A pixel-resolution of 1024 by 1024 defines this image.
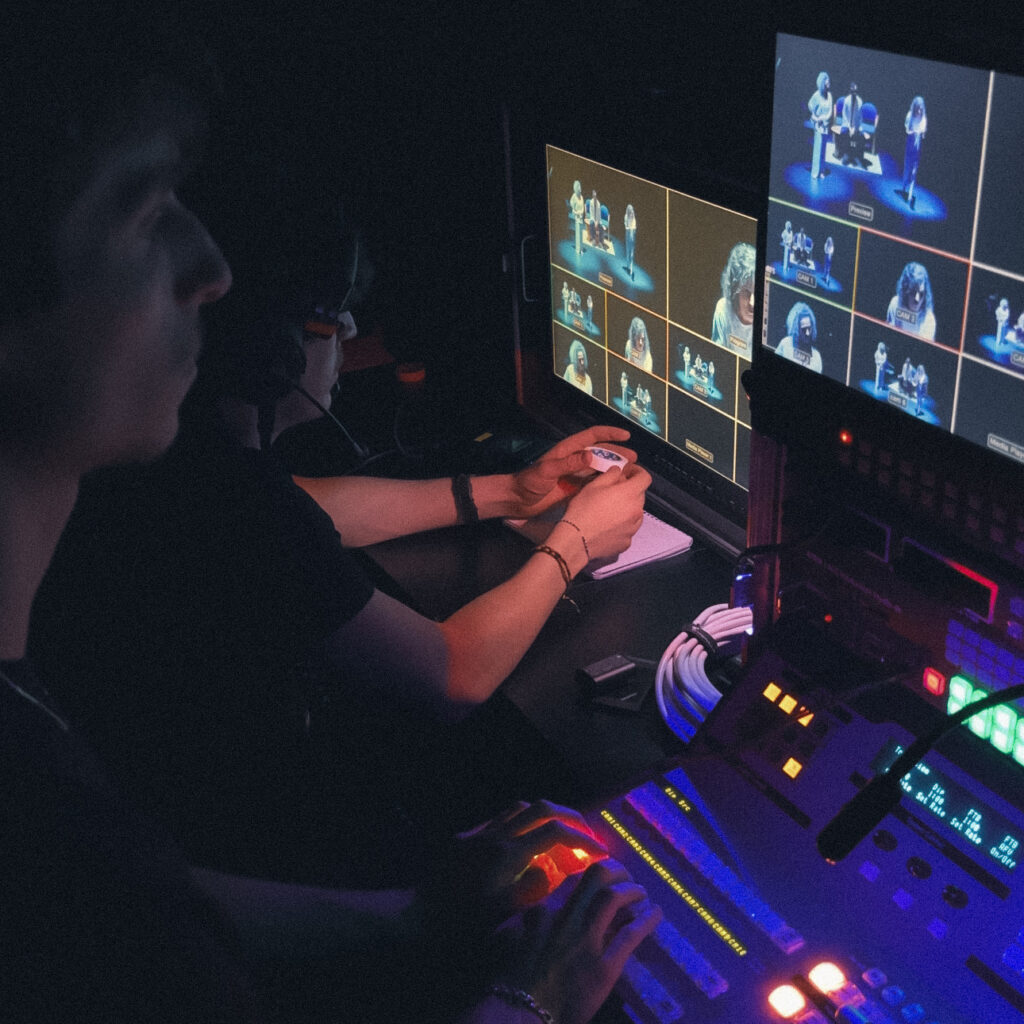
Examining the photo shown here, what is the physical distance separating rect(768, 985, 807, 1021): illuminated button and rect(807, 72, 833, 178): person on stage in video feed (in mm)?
679

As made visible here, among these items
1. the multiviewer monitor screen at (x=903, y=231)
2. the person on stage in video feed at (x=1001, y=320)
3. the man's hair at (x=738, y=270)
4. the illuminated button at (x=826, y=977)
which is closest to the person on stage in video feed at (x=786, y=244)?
the multiviewer monitor screen at (x=903, y=231)

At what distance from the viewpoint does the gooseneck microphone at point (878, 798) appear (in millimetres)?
825

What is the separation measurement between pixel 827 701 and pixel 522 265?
112 centimetres

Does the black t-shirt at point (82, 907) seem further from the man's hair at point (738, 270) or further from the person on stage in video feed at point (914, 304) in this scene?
the man's hair at point (738, 270)

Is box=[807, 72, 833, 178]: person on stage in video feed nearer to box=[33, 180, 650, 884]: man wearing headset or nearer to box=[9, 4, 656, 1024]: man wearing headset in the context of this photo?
box=[9, 4, 656, 1024]: man wearing headset

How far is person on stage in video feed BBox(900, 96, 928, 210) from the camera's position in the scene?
33.3 inches

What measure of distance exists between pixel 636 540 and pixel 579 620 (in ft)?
0.72

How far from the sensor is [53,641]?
1.22m

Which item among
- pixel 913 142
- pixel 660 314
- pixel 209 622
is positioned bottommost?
pixel 209 622

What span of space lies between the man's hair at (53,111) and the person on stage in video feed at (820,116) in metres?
0.54

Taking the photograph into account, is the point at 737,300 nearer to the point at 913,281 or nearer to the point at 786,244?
the point at 786,244

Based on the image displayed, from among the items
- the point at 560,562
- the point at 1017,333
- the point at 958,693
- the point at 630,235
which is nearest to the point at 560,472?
the point at 560,562

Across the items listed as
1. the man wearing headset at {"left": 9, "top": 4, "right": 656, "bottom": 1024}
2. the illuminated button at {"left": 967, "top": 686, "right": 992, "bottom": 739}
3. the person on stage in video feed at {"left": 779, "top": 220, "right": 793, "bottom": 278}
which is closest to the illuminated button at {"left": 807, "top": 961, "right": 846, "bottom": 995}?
the man wearing headset at {"left": 9, "top": 4, "right": 656, "bottom": 1024}

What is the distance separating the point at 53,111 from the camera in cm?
→ 74
